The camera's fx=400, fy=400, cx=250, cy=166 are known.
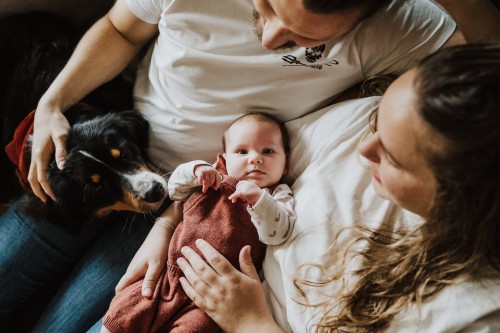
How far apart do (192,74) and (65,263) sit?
→ 32.7 inches

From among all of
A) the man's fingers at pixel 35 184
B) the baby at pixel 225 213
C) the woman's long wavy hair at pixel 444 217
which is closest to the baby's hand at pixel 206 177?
the baby at pixel 225 213

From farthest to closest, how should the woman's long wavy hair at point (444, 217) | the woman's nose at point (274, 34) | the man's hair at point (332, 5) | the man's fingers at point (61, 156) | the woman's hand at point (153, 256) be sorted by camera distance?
the man's fingers at point (61, 156)
the woman's hand at point (153, 256)
the woman's nose at point (274, 34)
the man's hair at point (332, 5)
the woman's long wavy hair at point (444, 217)

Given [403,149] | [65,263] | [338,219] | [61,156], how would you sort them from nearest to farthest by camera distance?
1. [403,149]
2. [338,219]
3. [61,156]
4. [65,263]

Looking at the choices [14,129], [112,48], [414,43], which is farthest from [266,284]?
[14,129]

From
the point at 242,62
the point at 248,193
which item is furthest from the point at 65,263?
the point at 242,62

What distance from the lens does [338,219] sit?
3.33ft

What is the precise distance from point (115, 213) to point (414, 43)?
1.14 m

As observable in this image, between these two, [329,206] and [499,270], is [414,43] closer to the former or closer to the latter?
[329,206]

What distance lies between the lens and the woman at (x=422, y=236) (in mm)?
664

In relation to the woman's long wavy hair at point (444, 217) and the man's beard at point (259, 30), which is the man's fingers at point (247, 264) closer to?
the woman's long wavy hair at point (444, 217)

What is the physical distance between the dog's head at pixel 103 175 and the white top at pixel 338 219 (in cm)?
51

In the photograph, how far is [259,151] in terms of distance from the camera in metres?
1.20

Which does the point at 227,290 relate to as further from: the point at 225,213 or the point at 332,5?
the point at 332,5

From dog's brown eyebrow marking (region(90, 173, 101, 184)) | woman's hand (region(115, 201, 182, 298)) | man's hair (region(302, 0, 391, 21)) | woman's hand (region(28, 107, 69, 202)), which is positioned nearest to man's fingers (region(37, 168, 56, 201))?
woman's hand (region(28, 107, 69, 202))
